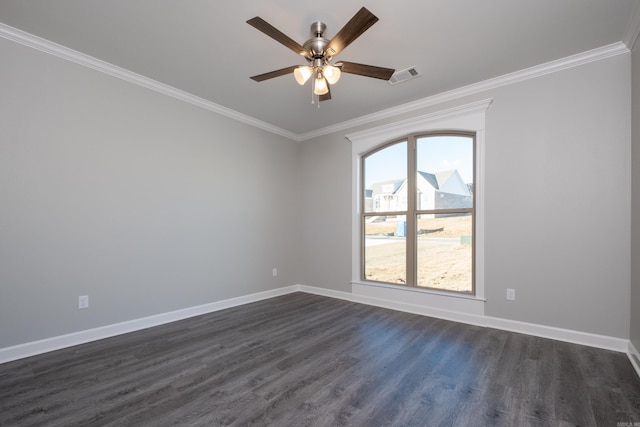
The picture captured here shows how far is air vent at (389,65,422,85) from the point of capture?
3.11 metres

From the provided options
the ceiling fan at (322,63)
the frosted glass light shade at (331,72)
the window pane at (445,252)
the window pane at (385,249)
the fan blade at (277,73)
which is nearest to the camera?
the ceiling fan at (322,63)

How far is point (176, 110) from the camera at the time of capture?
3.64 metres

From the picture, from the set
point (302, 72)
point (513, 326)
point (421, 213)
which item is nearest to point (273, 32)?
point (302, 72)

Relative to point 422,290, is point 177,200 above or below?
above

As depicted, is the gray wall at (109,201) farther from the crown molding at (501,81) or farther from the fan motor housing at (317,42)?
the fan motor housing at (317,42)

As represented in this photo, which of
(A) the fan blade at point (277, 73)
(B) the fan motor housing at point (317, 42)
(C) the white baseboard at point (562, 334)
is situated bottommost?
(C) the white baseboard at point (562, 334)

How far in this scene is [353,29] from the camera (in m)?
1.94

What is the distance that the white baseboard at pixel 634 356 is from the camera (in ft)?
7.42

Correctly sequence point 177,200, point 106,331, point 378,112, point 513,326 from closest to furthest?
point 106,331 → point 513,326 → point 177,200 → point 378,112

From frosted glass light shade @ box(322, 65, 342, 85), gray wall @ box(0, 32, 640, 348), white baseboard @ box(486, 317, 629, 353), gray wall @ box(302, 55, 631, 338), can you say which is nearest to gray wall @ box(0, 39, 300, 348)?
gray wall @ box(0, 32, 640, 348)

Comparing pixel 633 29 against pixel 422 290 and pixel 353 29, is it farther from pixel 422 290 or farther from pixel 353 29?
pixel 422 290

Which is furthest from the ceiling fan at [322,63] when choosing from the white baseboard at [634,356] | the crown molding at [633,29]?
the white baseboard at [634,356]

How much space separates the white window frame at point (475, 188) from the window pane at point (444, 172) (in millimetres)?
166

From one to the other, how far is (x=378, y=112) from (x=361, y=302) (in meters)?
2.82
